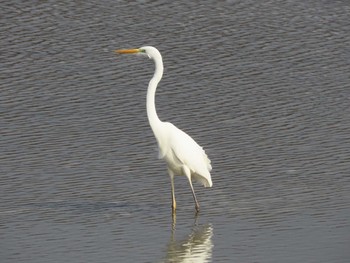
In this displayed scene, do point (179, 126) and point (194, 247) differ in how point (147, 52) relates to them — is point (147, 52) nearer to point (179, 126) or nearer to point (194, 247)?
point (194, 247)

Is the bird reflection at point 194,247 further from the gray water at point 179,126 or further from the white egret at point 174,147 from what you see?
the white egret at point 174,147

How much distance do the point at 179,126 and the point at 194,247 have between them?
15.7 ft

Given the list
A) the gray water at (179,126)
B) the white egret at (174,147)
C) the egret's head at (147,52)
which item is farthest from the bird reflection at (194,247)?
the egret's head at (147,52)

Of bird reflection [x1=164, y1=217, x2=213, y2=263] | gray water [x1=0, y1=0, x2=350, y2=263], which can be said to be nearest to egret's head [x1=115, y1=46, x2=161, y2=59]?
gray water [x1=0, y1=0, x2=350, y2=263]

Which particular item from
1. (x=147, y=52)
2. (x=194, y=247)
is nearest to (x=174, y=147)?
(x=147, y=52)

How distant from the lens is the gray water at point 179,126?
12.0 metres

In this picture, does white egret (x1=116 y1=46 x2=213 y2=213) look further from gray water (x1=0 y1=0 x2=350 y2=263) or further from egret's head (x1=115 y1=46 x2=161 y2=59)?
gray water (x1=0 y1=0 x2=350 y2=263)

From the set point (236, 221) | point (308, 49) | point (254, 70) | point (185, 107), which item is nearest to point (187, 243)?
point (236, 221)

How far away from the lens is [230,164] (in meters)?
14.6

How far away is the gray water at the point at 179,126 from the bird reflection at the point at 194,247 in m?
0.03

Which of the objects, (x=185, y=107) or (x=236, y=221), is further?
(x=185, y=107)

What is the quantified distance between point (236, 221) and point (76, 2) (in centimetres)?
1170

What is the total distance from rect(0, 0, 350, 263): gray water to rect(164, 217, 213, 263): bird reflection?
27 mm

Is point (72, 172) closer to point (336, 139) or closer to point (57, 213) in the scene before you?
point (57, 213)
